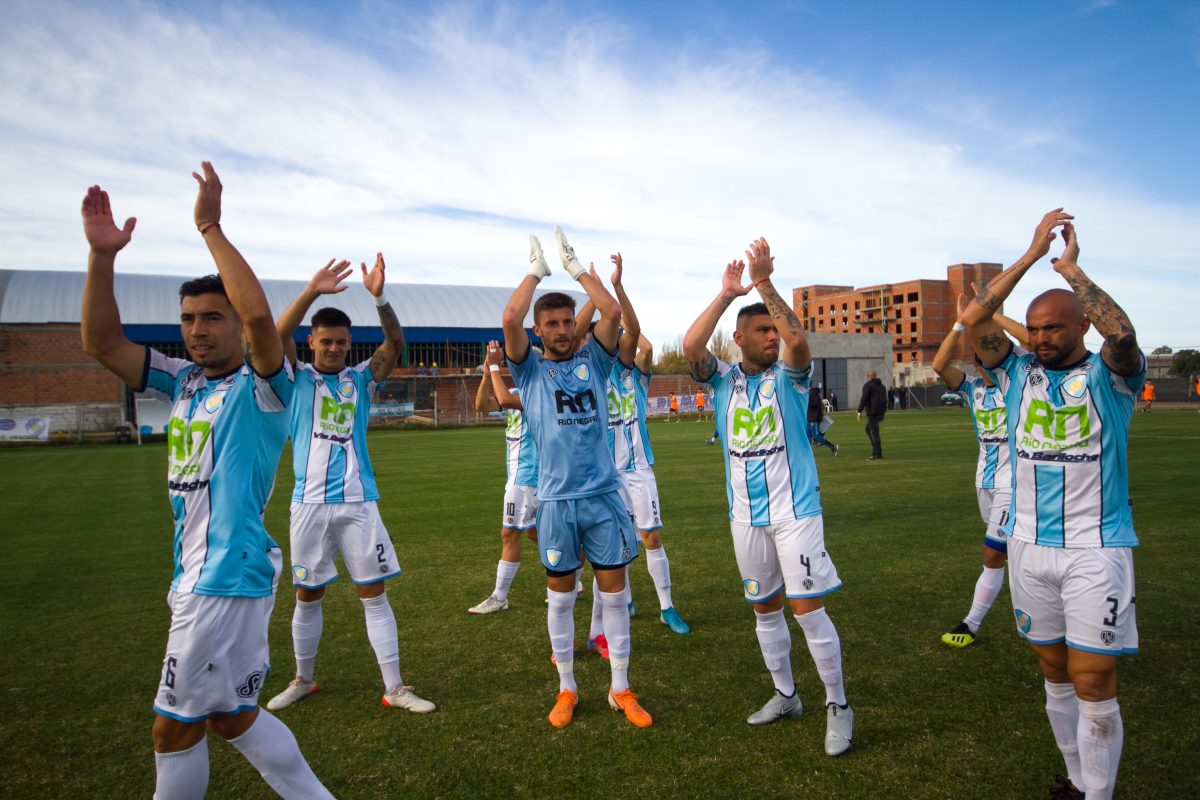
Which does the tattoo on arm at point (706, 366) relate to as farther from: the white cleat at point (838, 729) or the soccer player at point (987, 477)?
the white cleat at point (838, 729)

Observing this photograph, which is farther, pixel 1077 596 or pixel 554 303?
pixel 554 303

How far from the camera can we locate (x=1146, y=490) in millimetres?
13938

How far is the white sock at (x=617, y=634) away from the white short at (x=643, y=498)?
7.74 ft

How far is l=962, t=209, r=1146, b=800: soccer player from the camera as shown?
358cm

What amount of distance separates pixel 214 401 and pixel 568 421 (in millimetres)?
2399

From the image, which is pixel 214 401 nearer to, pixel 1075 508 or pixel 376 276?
pixel 376 276

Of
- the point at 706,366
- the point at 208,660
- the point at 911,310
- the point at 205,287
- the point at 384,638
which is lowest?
the point at 384,638

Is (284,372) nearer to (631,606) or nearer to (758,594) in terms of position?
A: (758,594)

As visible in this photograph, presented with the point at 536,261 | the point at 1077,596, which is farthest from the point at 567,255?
the point at 1077,596

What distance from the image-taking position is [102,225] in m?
3.16

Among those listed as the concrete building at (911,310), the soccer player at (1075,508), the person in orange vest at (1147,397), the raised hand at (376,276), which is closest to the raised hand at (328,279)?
the raised hand at (376,276)

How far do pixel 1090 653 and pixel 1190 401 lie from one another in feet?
211

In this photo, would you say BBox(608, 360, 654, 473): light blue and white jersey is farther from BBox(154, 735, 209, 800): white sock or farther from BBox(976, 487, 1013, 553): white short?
BBox(154, 735, 209, 800): white sock

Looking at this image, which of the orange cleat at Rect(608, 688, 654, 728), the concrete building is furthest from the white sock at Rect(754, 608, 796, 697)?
the concrete building
